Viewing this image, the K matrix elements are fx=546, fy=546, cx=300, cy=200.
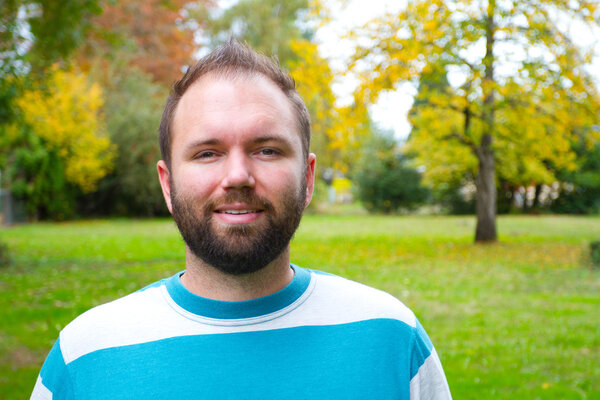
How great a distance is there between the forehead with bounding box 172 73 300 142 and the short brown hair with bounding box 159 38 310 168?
0.02m

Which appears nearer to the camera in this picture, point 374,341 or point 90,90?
point 374,341

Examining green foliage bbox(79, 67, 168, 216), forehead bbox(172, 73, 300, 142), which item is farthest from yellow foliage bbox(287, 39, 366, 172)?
green foliage bbox(79, 67, 168, 216)

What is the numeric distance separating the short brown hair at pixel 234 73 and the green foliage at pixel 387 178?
92.0 ft

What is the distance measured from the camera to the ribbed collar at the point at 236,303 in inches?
51.6

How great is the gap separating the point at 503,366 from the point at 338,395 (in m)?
4.24

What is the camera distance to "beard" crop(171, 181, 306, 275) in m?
1.31

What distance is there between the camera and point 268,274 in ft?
4.44

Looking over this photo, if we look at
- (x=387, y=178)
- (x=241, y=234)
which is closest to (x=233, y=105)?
(x=241, y=234)

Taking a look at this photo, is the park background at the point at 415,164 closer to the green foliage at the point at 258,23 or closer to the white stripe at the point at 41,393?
the white stripe at the point at 41,393

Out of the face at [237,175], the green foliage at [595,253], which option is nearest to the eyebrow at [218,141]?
the face at [237,175]

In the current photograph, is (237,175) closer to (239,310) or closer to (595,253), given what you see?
(239,310)

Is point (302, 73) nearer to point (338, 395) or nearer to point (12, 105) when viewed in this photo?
point (12, 105)

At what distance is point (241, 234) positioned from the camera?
1.31 metres

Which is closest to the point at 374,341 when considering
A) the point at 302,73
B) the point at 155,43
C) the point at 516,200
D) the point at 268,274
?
the point at 268,274
